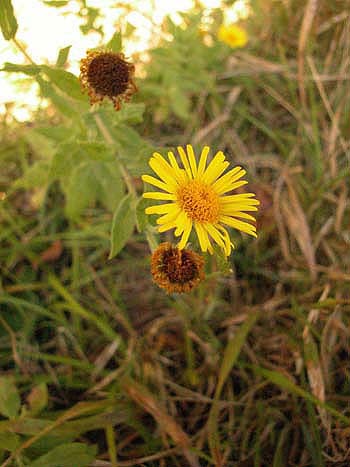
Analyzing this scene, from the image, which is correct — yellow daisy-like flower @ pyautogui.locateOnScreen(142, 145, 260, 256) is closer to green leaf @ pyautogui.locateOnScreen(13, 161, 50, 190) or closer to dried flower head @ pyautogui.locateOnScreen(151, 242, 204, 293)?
dried flower head @ pyautogui.locateOnScreen(151, 242, 204, 293)

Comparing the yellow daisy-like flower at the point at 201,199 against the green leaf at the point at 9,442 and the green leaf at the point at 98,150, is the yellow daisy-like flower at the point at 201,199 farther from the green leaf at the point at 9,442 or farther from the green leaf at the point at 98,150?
the green leaf at the point at 9,442

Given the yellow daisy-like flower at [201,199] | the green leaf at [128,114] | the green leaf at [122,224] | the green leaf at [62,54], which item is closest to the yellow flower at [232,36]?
the green leaf at [128,114]

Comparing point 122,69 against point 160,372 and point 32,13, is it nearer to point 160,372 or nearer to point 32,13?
point 160,372

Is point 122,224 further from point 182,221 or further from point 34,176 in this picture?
point 34,176

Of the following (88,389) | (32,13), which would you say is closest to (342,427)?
(88,389)

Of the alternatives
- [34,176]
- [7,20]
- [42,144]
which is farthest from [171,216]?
[42,144]

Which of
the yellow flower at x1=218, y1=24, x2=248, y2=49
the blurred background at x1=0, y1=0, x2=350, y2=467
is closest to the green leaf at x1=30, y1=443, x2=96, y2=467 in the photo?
the blurred background at x1=0, y1=0, x2=350, y2=467
